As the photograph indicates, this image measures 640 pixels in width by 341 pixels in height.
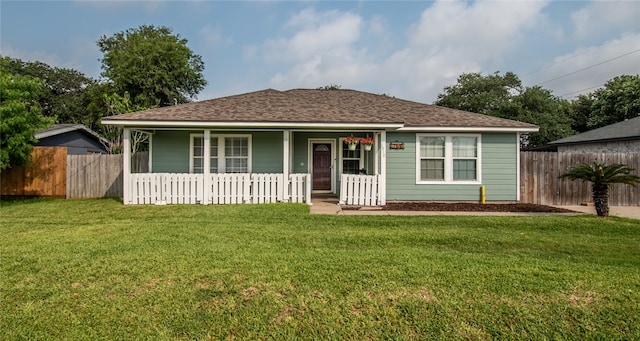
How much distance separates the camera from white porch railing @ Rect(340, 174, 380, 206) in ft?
32.6

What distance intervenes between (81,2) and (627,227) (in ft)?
51.7

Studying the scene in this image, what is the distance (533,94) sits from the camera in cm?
2994

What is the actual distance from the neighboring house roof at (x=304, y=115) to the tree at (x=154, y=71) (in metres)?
14.2

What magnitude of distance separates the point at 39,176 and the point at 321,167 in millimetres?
9615

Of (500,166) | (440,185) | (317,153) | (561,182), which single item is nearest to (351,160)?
(317,153)

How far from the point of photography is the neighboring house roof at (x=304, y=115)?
9.94 m

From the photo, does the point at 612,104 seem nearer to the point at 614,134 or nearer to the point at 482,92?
the point at 482,92

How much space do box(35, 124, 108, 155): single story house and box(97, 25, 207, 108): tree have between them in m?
3.65

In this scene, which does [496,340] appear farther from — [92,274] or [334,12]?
[334,12]

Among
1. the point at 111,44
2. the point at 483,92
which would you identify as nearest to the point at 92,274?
the point at 111,44

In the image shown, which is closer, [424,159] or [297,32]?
[424,159]

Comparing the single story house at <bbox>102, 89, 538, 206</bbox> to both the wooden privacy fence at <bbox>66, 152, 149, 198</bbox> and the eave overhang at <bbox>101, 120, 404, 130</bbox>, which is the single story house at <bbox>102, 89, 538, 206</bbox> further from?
the wooden privacy fence at <bbox>66, 152, 149, 198</bbox>

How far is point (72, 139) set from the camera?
65.9 ft

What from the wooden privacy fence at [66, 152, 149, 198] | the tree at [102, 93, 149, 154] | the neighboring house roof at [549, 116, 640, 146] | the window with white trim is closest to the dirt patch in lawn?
the window with white trim
